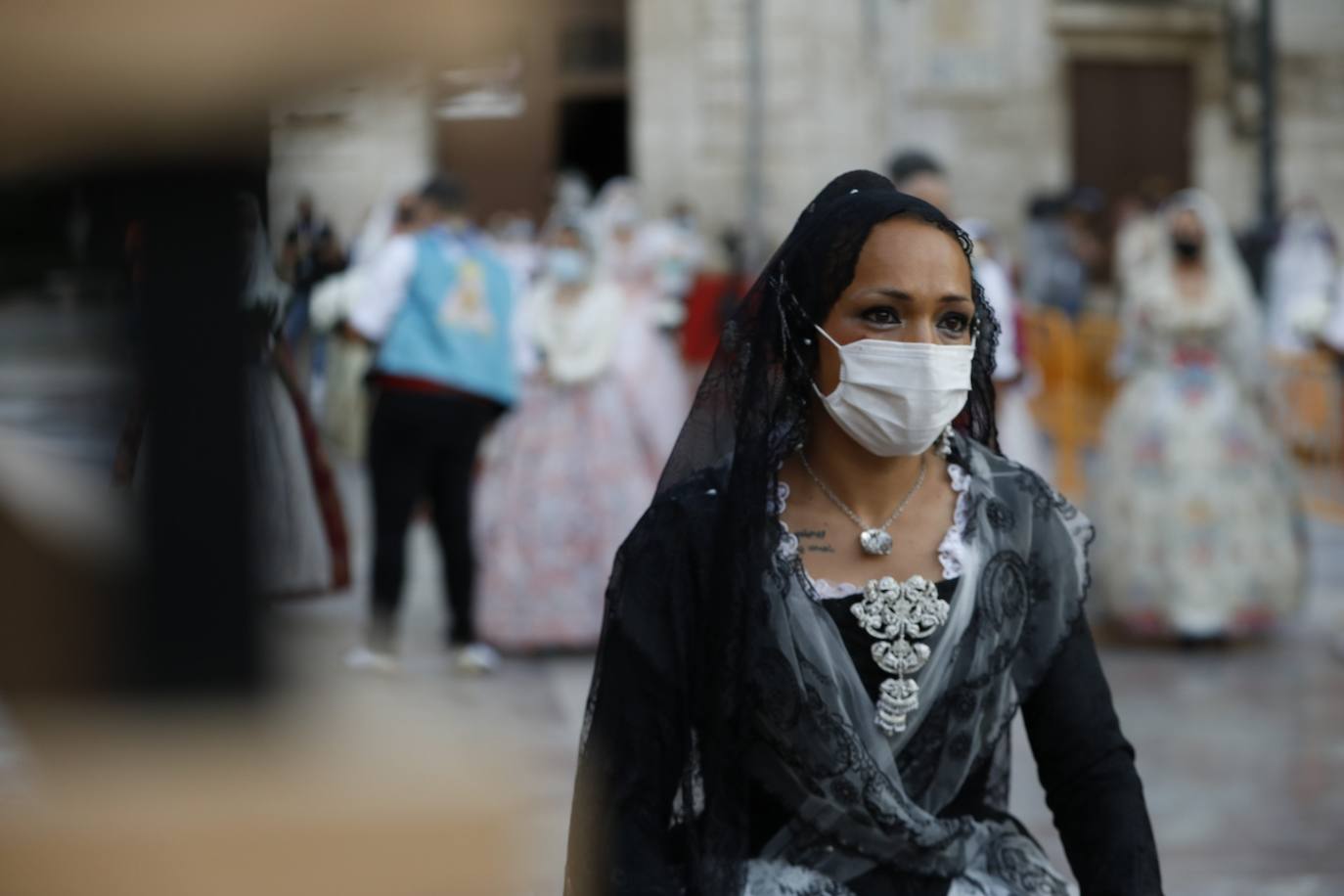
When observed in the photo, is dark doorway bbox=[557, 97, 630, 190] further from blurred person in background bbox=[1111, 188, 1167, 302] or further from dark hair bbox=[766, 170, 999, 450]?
dark hair bbox=[766, 170, 999, 450]

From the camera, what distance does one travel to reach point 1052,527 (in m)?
2.56

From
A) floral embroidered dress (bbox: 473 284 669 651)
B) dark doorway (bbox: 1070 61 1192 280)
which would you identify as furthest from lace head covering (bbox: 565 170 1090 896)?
dark doorway (bbox: 1070 61 1192 280)

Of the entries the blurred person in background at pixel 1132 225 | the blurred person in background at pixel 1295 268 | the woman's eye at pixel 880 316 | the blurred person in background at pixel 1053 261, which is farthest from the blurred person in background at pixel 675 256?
the woman's eye at pixel 880 316

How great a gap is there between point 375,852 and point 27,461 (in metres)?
0.24

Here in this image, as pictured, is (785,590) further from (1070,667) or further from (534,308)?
(534,308)

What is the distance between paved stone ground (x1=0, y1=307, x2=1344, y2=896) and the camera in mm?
875

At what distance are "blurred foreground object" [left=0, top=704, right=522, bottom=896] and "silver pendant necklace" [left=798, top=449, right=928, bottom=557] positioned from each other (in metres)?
1.60

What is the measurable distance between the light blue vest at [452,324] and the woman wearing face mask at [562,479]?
83cm

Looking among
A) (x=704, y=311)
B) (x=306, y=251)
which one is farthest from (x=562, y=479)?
(x=704, y=311)

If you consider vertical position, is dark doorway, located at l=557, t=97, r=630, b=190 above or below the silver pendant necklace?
below

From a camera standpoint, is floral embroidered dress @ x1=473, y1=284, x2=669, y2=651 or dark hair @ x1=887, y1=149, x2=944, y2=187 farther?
floral embroidered dress @ x1=473, y1=284, x2=669, y2=651

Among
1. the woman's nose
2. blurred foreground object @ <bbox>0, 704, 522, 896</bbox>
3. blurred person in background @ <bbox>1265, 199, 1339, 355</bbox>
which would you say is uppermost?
blurred foreground object @ <bbox>0, 704, 522, 896</bbox>

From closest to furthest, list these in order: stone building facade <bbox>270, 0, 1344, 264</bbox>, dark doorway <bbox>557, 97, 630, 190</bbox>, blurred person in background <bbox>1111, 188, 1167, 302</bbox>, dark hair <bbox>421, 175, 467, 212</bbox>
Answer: dark hair <bbox>421, 175, 467, 212</bbox>, blurred person in background <bbox>1111, 188, 1167, 302</bbox>, stone building facade <bbox>270, 0, 1344, 264</bbox>, dark doorway <bbox>557, 97, 630, 190</bbox>

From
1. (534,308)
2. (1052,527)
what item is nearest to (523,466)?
(534,308)
